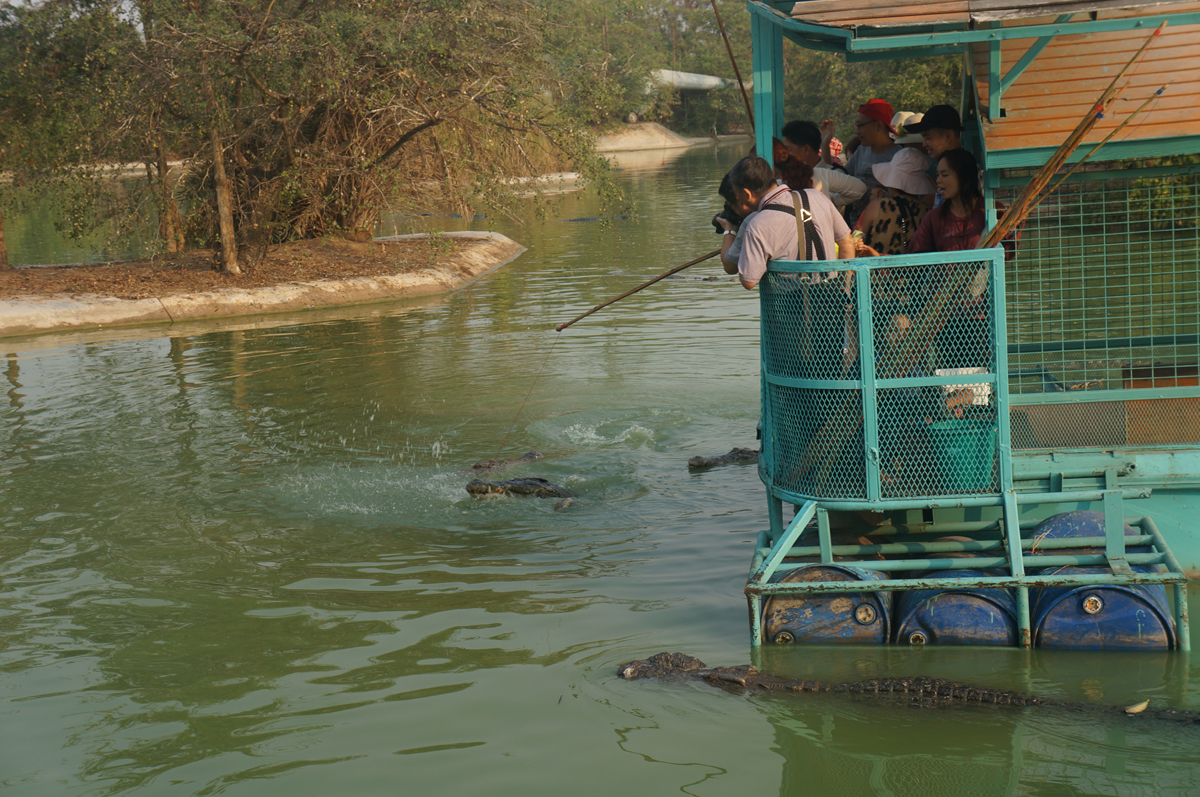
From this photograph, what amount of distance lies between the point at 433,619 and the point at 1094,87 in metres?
4.58

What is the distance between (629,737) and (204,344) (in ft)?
41.5

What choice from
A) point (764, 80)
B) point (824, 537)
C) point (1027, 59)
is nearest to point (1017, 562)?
point (824, 537)

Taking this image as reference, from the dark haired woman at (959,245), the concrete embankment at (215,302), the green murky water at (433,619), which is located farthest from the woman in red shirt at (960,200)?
the concrete embankment at (215,302)

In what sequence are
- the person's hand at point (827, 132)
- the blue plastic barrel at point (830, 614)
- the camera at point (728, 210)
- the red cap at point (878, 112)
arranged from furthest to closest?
the person's hand at point (827, 132)
the red cap at point (878, 112)
the camera at point (728, 210)
the blue plastic barrel at point (830, 614)

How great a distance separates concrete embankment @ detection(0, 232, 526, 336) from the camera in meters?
17.0

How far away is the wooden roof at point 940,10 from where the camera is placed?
5.07 metres

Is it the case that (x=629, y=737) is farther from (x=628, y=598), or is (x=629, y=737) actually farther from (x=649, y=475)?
(x=649, y=475)

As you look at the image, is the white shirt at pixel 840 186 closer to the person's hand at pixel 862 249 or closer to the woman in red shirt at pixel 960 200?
the person's hand at pixel 862 249

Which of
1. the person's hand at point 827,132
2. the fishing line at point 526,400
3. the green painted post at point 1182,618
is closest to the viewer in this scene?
the green painted post at point 1182,618

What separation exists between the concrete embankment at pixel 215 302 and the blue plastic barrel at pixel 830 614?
48.3 feet

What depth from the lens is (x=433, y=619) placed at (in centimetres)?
593

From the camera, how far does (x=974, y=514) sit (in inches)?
233

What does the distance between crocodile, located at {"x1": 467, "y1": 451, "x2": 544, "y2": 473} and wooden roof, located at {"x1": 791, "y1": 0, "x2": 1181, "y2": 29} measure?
4.64 meters

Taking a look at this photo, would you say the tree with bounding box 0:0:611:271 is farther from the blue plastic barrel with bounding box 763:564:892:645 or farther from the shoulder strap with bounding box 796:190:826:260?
the blue plastic barrel with bounding box 763:564:892:645
